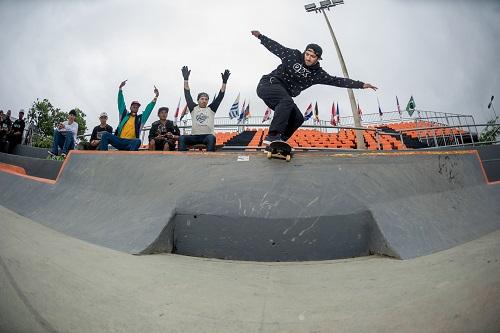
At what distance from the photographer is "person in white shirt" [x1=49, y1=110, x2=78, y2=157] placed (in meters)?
7.46

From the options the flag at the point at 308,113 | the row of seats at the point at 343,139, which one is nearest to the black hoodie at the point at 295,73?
the row of seats at the point at 343,139

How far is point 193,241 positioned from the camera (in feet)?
9.46

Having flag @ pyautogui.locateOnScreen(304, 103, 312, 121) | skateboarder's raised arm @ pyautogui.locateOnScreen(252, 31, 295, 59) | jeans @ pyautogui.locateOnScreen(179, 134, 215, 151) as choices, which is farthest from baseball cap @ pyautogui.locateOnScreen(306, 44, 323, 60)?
flag @ pyautogui.locateOnScreen(304, 103, 312, 121)

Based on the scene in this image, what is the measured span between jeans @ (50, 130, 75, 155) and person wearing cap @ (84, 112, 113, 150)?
2031mm

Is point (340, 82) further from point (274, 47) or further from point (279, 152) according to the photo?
point (279, 152)

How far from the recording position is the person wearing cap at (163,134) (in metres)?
5.18

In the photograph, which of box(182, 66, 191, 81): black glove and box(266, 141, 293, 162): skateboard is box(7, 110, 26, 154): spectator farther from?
A: box(266, 141, 293, 162): skateboard

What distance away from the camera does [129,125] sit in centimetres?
557

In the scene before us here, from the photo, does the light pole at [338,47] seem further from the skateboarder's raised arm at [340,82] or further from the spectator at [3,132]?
the spectator at [3,132]

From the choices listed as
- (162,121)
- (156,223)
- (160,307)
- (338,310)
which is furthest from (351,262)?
(162,121)

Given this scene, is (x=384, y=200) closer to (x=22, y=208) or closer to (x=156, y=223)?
(x=156, y=223)

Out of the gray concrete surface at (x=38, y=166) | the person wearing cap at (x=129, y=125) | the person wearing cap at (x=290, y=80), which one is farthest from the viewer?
the gray concrete surface at (x=38, y=166)

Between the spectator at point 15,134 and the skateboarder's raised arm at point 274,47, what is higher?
the spectator at point 15,134

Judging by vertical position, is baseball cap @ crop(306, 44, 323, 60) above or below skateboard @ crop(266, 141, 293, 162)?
above
